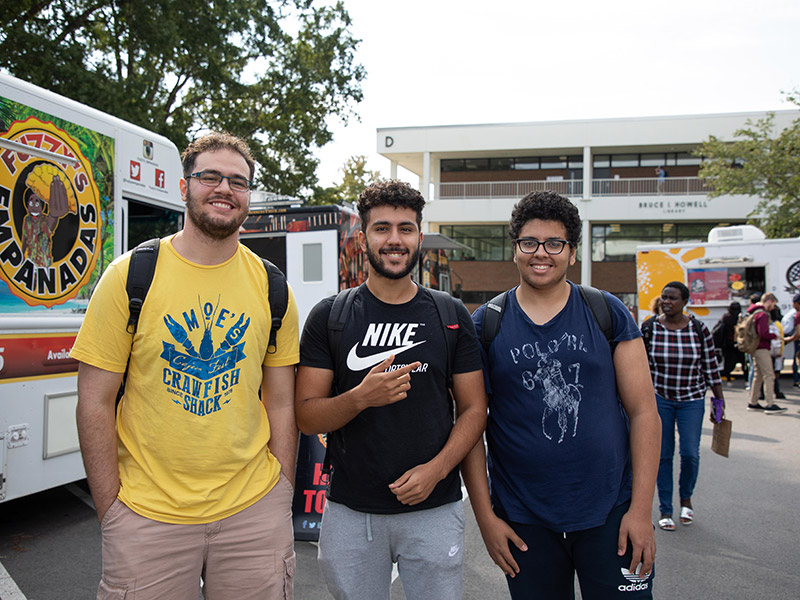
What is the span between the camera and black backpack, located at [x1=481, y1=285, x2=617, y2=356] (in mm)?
2416

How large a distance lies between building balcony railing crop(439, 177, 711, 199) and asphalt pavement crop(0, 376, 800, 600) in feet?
89.9

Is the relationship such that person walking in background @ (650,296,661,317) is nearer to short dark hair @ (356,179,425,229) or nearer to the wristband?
the wristband

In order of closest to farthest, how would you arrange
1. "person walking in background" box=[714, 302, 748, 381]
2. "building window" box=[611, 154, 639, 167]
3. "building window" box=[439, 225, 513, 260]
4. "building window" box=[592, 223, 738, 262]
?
"person walking in background" box=[714, 302, 748, 381] < "building window" box=[592, 223, 738, 262] < "building window" box=[611, 154, 639, 167] < "building window" box=[439, 225, 513, 260]

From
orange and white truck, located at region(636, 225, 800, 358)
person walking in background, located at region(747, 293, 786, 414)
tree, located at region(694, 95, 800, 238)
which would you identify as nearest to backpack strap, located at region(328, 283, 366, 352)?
person walking in background, located at region(747, 293, 786, 414)

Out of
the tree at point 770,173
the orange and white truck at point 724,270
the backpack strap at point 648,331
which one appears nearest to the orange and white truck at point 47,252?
the backpack strap at point 648,331

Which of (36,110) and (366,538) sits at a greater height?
(36,110)

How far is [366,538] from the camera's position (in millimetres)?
2316

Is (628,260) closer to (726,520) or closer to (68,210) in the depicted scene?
(726,520)

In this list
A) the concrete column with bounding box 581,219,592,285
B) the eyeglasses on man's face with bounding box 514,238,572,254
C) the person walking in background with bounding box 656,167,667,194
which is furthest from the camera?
the person walking in background with bounding box 656,167,667,194

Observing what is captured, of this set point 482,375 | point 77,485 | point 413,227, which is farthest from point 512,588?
point 77,485

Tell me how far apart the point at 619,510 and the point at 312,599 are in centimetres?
231

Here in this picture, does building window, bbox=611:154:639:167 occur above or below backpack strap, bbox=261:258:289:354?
above

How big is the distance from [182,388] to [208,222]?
1.97 feet

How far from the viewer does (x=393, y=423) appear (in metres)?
2.32
